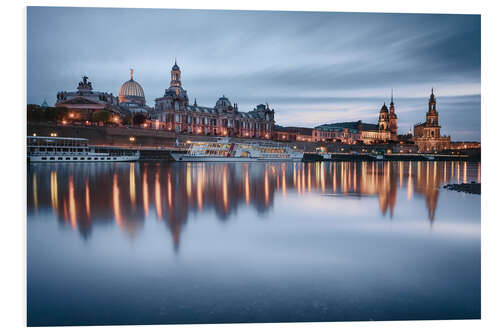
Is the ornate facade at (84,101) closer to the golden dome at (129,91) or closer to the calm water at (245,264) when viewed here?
the golden dome at (129,91)

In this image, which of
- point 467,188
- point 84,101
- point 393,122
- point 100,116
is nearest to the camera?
point 467,188

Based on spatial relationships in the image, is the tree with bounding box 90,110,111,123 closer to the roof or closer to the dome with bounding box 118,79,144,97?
the dome with bounding box 118,79,144,97

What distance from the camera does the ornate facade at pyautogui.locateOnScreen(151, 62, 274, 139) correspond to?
55.1 meters

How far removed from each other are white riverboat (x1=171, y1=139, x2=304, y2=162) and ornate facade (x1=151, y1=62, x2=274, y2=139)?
17.4 meters

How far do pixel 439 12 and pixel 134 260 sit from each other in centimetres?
580

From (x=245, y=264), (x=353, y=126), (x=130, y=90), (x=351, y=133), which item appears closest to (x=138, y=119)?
(x=130, y=90)

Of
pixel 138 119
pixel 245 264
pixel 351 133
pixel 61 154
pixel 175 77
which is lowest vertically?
pixel 245 264

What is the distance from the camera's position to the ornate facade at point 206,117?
181 ft

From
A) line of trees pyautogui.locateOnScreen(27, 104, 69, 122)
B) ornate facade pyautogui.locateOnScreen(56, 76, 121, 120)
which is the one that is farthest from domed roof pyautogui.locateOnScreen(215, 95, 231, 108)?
line of trees pyautogui.locateOnScreen(27, 104, 69, 122)

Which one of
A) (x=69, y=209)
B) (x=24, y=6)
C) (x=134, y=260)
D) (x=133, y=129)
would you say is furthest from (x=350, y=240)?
(x=133, y=129)

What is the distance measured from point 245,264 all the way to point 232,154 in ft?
102

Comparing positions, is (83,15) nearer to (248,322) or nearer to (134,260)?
(134,260)

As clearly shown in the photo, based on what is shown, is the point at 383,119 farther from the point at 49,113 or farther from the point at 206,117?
the point at 49,113

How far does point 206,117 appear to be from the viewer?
199ft
